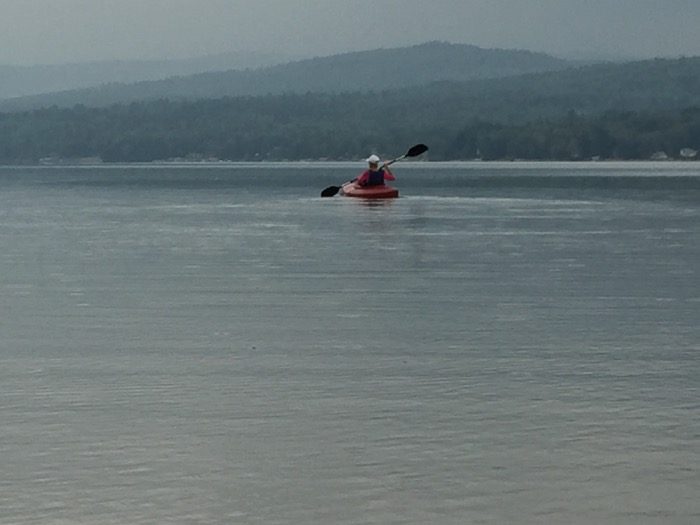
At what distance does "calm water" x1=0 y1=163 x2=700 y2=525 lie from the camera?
1296cm

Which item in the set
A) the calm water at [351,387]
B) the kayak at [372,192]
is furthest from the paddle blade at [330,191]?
the calm water at [351,387]

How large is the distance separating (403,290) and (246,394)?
1097cm

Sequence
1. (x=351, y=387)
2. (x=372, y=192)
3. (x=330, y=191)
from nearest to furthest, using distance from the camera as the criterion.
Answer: (x=351, y=387)
(x=372, y=192)
(x=330, y=191)

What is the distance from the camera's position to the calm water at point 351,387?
1296 centimetres

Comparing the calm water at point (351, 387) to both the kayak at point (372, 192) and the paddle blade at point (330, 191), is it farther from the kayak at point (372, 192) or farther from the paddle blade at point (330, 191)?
the paddle blade at point (330, 191)

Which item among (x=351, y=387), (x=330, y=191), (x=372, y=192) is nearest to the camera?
(x=351, y=387)

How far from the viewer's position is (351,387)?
57.6 ft

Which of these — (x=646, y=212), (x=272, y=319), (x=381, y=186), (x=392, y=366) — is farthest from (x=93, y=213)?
(x=392, y=366)

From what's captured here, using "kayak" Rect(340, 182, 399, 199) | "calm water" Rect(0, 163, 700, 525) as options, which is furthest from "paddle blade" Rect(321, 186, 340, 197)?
"calm water" Rect(0, 163, 700, 525)

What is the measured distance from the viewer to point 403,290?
27906 millimetres

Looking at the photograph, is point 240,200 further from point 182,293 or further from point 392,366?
point 392,366

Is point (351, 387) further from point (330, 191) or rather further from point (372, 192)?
point (330, 191)

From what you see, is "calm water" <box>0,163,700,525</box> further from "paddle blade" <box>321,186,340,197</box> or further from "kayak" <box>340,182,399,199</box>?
"paddle blade" <box>321,186,340,197</box>

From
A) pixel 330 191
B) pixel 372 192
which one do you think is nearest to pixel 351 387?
pixel 372 192
